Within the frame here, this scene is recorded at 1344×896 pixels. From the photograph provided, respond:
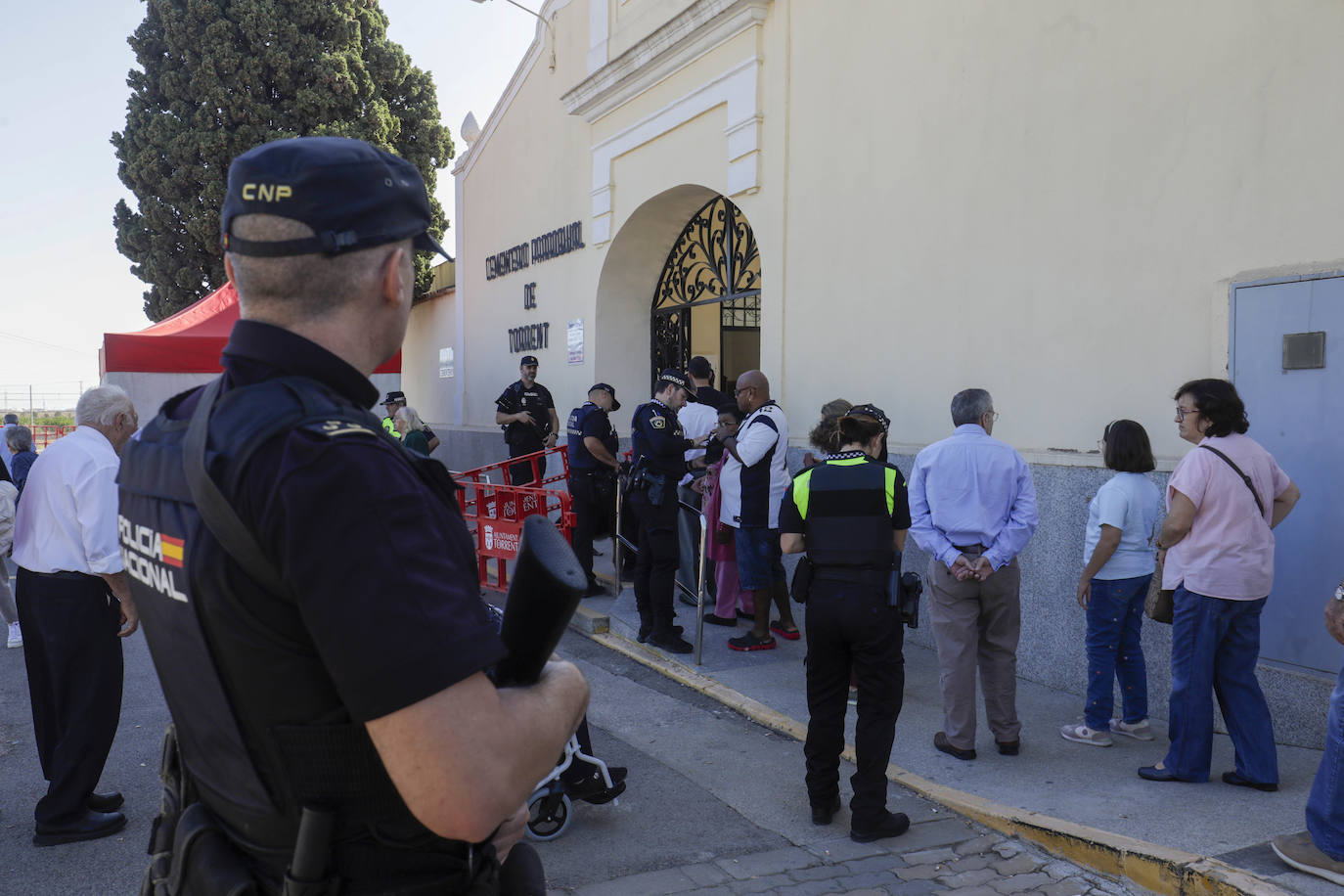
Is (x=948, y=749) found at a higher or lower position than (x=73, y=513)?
lower

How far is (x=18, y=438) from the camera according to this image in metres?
9.45

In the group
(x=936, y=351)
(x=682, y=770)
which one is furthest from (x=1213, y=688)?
(x=936, y=351)

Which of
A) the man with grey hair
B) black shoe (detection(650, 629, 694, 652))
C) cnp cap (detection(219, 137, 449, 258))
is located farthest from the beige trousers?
cnp cap (detection(219, 137, 449, 258))

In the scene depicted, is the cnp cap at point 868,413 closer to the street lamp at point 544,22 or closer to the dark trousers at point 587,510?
the dark trousers at point 587,510

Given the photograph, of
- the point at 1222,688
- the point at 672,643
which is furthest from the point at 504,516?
the point at 1222,688

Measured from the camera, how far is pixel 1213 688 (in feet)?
14.4

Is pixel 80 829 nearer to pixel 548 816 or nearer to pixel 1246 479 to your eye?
pixel 548 816

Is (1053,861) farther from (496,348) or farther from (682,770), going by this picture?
(496,348)

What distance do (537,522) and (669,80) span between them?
9.12m

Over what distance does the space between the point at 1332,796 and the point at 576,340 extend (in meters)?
9.18

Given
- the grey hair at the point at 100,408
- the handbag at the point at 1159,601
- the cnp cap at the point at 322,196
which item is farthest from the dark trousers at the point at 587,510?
the cnp cap at the point at 322,196

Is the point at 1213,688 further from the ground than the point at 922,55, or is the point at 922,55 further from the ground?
the point at 922,55

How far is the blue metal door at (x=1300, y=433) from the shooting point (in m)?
4.56

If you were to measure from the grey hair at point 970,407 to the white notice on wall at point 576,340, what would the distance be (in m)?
6.99
